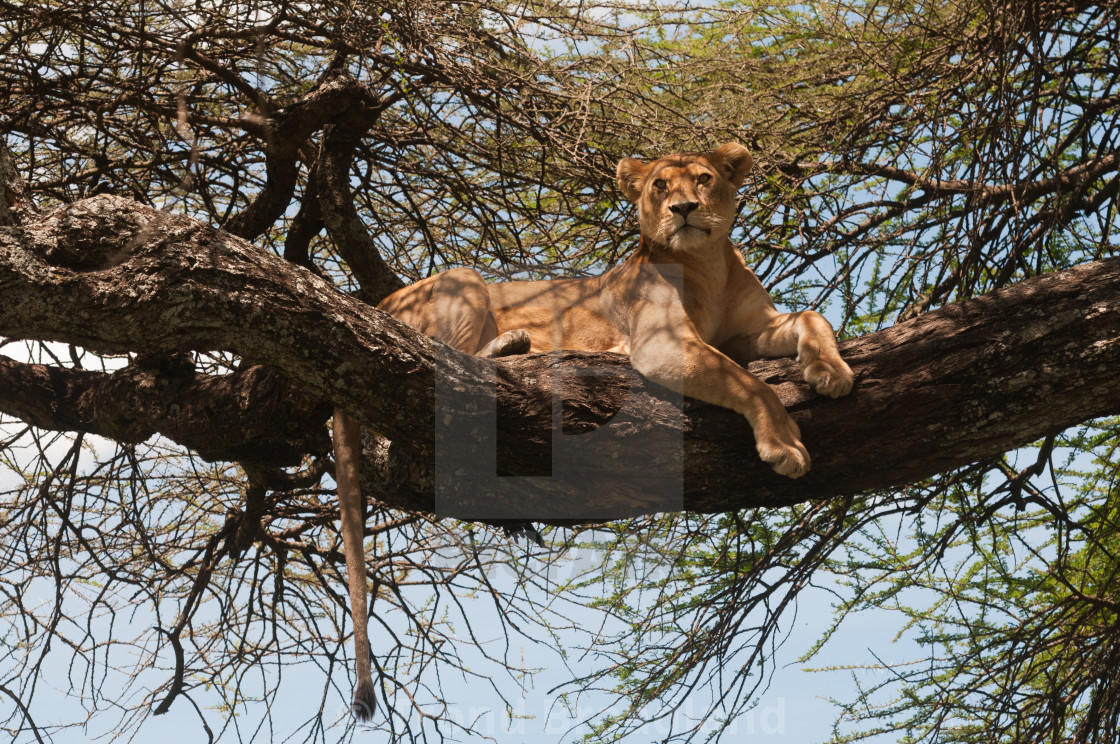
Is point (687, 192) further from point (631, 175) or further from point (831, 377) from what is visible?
point (831, 377)

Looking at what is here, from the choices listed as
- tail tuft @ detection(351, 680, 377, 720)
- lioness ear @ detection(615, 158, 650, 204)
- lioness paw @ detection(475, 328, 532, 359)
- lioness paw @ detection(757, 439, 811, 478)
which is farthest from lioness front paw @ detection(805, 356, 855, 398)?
tail tuft @ detection(351, 680, 377, 720)

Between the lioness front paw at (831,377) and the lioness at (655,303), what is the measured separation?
0.38 feet

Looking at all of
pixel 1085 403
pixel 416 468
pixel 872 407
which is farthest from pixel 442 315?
pixel 1085 403

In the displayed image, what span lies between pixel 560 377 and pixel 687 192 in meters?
1.11

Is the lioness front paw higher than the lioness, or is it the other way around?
the lioness

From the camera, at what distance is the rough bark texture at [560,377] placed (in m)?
3.42

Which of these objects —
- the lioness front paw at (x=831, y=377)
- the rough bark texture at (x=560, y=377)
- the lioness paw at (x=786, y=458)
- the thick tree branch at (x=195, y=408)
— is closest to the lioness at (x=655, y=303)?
the lioness front paw at (x=831, y=377)

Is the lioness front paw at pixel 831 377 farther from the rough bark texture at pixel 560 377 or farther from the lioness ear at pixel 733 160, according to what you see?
the lioness ear at pixel 733 160

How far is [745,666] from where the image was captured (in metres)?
4.75

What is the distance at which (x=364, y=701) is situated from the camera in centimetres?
333

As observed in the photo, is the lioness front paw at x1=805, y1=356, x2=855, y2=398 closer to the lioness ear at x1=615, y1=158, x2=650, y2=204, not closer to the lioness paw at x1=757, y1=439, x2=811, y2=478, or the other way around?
the lioness paw at x1=757, y1=439, x2=811, y2=478

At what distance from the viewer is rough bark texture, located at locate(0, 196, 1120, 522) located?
342 centimetres

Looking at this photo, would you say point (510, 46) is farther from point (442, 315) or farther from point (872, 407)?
point (872, 407)

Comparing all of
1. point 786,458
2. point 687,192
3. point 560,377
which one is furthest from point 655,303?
point 786,458
